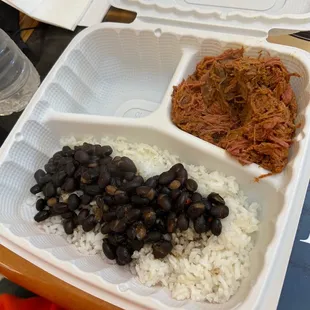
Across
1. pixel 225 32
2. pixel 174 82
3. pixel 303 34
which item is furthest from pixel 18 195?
pixel 303 34

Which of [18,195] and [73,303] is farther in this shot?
[18,195]

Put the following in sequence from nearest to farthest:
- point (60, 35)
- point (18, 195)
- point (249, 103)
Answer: point (249, 103), point (18, 195), point (60, 35)

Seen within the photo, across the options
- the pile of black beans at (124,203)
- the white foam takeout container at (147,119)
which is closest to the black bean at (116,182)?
the pile of black beans at (124,203)

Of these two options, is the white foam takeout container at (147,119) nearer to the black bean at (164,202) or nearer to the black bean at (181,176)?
the black bean at (181,176)

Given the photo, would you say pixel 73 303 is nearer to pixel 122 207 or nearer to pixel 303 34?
pixel 122 207

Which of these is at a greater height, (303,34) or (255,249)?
(303,34)

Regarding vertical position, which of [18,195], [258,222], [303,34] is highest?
[303,34]

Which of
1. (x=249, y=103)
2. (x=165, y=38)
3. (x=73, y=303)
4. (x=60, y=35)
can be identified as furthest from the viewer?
(x=60, y=35)
